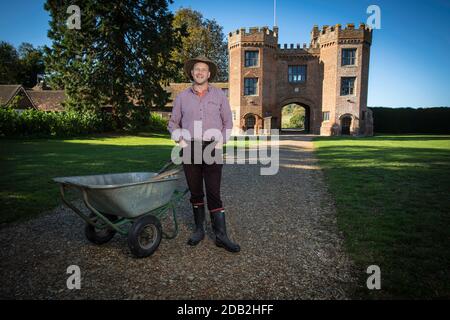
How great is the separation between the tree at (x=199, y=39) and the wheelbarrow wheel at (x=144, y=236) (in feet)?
134

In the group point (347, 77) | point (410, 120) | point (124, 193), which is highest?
point (347, 77)

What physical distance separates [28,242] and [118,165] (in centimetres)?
527

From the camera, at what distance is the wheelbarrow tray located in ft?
9.55

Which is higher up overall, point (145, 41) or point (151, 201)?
point (145, 41)

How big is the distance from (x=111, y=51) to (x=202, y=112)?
22640 mm

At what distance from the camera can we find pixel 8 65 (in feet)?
192

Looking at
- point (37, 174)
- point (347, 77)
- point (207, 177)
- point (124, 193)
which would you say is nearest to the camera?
point (124, 193)

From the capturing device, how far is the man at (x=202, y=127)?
3.61m

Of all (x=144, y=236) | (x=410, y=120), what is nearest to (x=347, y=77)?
(x=410, y=120)

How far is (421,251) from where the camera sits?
Result: 3262 millimetres

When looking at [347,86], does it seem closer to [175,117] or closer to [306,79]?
[306,79]
